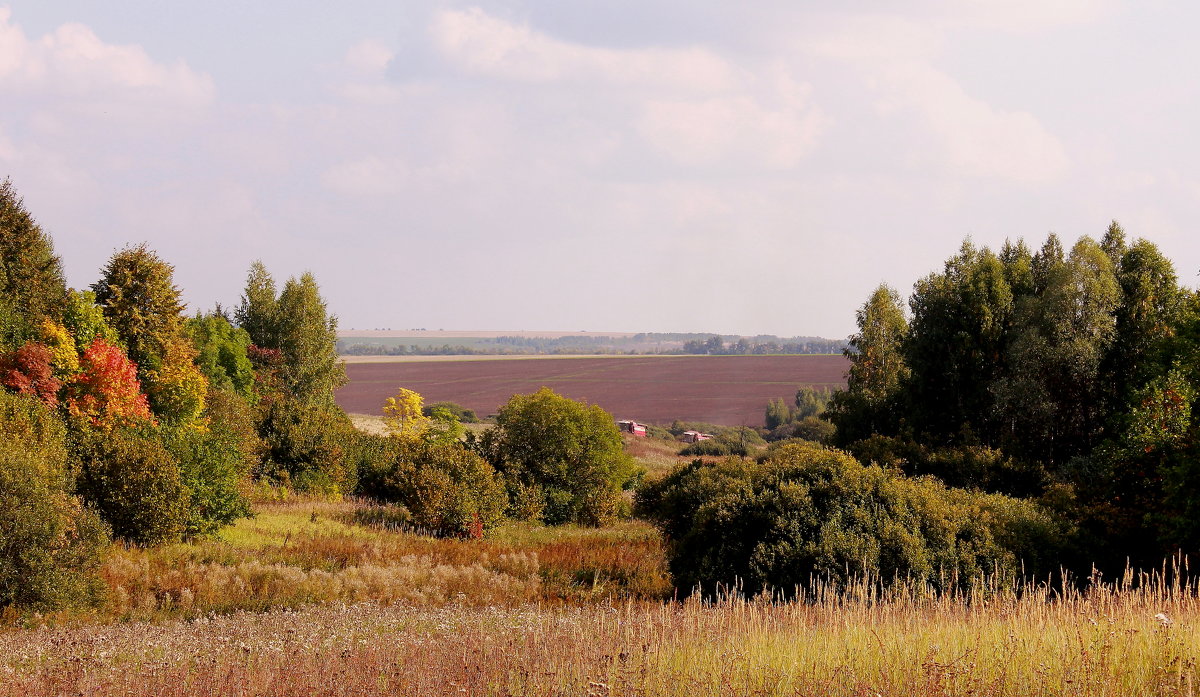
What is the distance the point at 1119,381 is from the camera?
29.8 m

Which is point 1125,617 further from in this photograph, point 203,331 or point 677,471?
point 203,331

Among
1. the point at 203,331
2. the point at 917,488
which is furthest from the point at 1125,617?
the point at 203,331

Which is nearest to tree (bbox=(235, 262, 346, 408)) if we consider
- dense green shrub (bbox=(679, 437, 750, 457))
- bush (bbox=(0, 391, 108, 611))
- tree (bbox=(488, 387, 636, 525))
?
tree (bbox=(488, 387, 636, 525))

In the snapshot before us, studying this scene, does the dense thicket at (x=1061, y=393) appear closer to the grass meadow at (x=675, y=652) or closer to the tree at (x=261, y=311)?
the grass meadow at (x=675, y=652)

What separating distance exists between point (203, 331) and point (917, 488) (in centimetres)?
4717

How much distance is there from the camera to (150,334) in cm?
3878

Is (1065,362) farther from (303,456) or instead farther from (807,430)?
(807,430)

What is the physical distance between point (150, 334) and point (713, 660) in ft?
129

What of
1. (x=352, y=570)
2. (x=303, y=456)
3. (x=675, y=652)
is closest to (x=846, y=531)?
(x=675, y=652)

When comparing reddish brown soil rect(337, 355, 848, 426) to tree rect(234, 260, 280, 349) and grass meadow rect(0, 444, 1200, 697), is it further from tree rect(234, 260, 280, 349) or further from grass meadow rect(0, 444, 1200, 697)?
grass meadow rect(0, 444, 1200, 697)

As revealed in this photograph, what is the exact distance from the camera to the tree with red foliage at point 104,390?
104 ft

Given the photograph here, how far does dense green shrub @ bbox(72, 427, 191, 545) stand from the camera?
76.4ft

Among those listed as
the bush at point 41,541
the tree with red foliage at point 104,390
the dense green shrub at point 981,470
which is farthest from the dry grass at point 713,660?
the tree with red foliage at point 104,390

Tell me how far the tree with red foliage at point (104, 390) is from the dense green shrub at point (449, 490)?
1092cm
